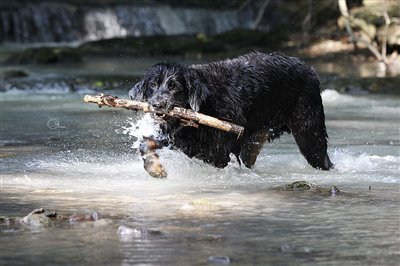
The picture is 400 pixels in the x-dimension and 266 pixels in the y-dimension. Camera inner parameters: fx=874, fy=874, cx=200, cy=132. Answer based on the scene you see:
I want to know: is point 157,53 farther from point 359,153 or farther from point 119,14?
point 359,153

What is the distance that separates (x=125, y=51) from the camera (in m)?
28.9

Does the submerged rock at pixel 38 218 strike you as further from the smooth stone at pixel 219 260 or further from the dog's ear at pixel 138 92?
the dog's ear at pixel 138 92

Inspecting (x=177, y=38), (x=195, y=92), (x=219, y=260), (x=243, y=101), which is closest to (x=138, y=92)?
(x=195, y=92)

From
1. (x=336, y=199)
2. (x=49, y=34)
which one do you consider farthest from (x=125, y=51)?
(x=336, y=199)

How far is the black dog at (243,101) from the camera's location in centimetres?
855

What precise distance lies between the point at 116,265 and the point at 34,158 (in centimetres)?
478

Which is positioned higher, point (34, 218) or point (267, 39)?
point (267, 39)

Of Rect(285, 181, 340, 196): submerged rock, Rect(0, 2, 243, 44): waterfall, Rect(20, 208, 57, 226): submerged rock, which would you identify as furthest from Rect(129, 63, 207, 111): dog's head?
Rect(0, 2, 243, 44): waterfall

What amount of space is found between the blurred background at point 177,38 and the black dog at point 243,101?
960cm

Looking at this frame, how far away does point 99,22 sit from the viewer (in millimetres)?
32625

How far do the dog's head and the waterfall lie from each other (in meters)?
22.3

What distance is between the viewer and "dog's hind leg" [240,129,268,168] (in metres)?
9.69

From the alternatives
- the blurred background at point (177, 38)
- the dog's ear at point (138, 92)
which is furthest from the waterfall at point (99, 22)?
the dog's ear at point (138, 92)

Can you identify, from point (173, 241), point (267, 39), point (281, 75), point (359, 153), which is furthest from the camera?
point (267, 39)
